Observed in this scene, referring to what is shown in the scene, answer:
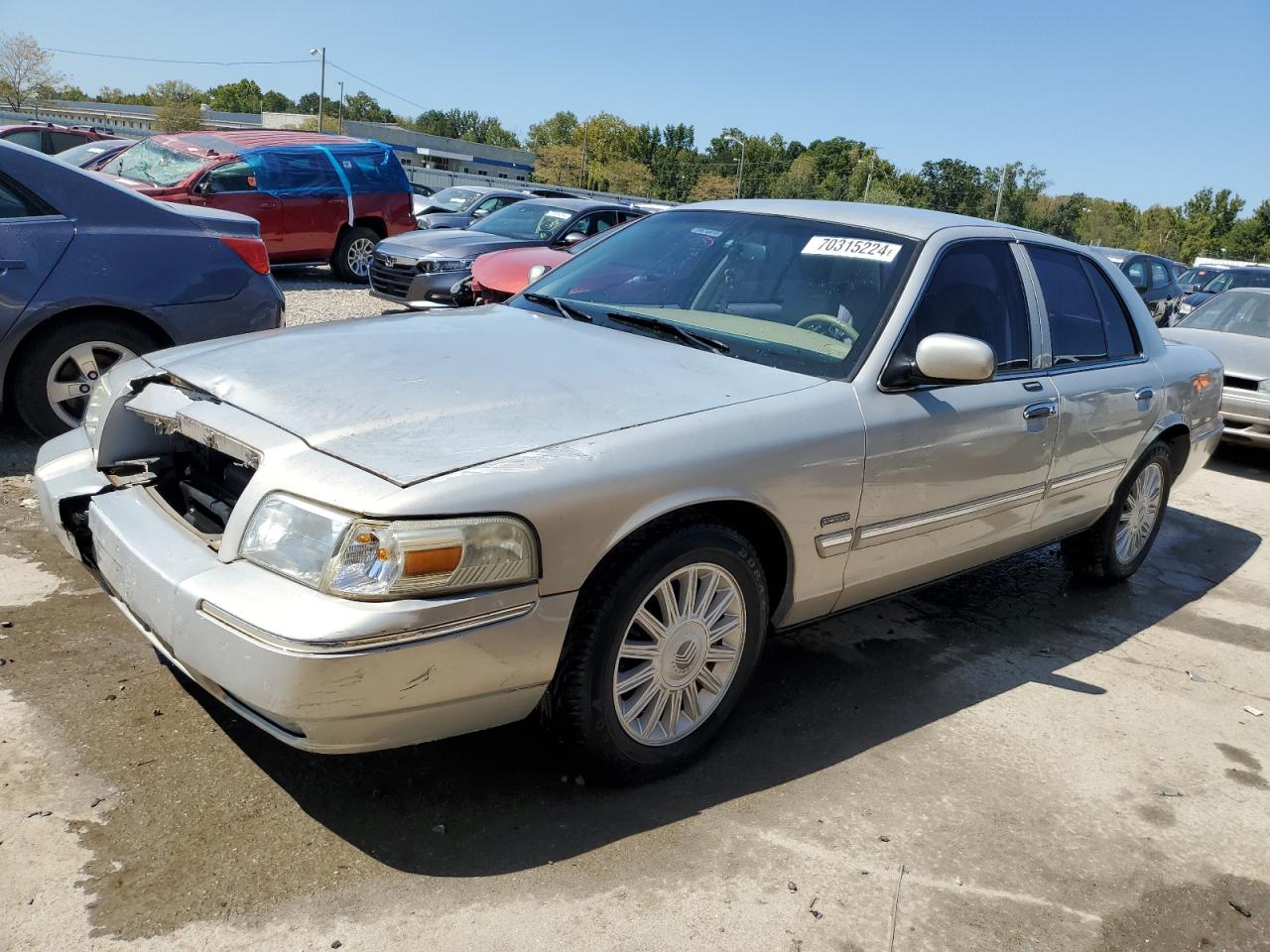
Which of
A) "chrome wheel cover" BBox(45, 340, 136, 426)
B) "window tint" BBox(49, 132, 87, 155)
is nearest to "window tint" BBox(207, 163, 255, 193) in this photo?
"window tint" BBox(49, 132, 87, 155)

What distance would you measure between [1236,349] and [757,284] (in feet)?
22.9

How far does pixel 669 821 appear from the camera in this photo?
2791mm

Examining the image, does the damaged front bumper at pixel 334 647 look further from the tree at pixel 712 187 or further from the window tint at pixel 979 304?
the tree at pixel 712 187

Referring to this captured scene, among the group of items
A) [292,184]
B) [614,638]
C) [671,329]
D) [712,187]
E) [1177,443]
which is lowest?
[614,638]

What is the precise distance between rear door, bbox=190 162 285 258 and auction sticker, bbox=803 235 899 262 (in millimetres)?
8925

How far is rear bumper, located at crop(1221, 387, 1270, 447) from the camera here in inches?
328

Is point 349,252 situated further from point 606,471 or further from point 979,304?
point 606,471

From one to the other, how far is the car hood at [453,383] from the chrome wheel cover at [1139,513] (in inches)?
102

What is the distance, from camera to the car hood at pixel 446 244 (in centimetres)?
1084

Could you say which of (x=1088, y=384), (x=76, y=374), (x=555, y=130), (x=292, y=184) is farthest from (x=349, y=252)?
(x=555, y=130)

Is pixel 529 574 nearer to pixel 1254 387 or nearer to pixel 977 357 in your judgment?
pixel 977 357

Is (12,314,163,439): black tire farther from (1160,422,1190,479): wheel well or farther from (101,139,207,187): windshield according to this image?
(101,139,207,187): windshield

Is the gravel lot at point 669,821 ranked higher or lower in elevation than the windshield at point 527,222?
lower

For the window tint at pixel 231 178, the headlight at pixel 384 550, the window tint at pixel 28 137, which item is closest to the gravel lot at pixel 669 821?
the headlight at pixel 384 550
